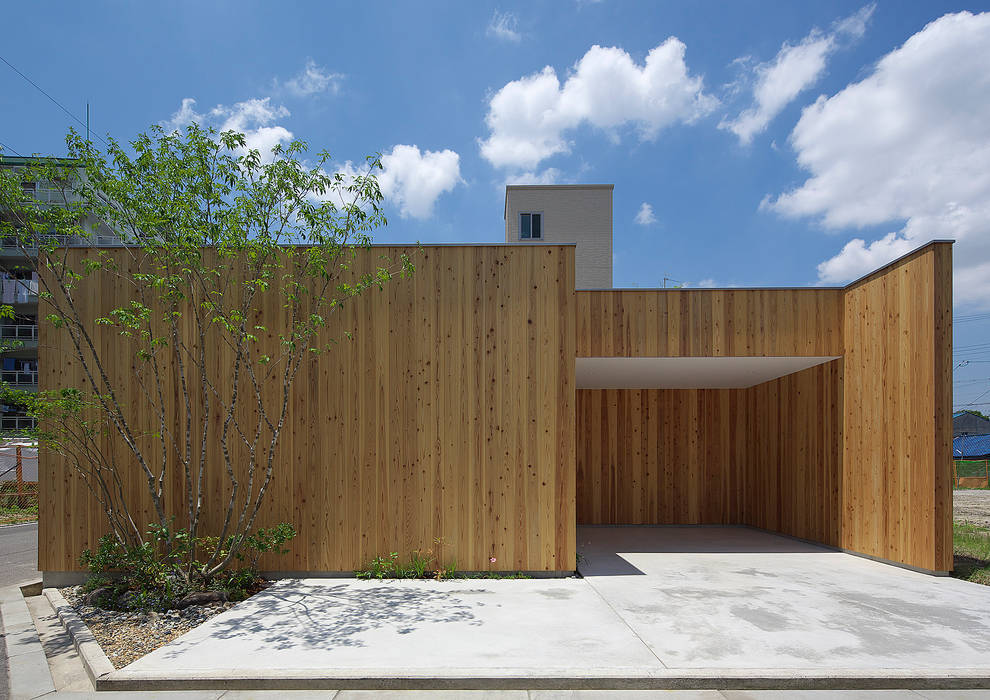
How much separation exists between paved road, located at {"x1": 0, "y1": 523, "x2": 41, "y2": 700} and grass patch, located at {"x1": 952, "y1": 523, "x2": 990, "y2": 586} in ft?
29.9

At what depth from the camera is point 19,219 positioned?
5688 millimetres

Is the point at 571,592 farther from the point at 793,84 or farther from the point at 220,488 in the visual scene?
the point at 793,84

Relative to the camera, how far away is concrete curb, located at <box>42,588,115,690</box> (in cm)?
389

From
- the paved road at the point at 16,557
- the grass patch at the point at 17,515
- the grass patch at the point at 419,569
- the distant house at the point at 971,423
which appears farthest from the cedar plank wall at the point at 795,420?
the distant house at the point at 971,423

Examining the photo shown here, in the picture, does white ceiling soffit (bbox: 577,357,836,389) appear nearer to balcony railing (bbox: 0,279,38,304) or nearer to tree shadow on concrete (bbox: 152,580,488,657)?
tree shadow on concrete (bbox: 152,580,488,657)

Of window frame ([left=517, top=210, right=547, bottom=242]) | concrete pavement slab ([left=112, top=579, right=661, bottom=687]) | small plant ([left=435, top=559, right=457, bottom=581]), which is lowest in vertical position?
small plant ([left=435, top=559, right=457, bottom=581])

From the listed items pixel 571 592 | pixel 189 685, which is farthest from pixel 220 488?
pixel 571 592

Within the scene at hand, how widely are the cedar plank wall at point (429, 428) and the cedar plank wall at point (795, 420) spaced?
1527mm

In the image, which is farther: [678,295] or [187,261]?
[678,295]

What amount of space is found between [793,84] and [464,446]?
25.9ft

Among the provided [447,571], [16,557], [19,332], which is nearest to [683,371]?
[447,571]

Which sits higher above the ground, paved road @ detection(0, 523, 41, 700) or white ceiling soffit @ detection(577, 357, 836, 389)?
white ceiling soffit @ detection(577, 357, 836, 389)

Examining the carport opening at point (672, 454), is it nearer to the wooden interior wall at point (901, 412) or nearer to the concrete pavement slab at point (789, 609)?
the concrete pavement slab at point (789, 609)

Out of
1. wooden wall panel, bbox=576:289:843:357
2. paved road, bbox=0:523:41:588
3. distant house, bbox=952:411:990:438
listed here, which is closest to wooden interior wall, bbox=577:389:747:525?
wooden wall panel, bbox=576:289:843:357
